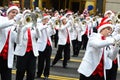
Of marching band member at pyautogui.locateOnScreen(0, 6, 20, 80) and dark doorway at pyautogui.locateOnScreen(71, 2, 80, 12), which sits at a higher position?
dark doorway at pyautogui.locateOnScreen(71, 2, 80, 12)

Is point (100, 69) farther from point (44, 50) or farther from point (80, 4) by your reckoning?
point (80, 4)

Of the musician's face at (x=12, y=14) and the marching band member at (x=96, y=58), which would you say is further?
the musician's face at (x=12, y=14)

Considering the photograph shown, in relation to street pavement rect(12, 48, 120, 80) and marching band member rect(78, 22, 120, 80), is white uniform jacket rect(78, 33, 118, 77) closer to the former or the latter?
marching band member rect(78, 22, 120, 80)

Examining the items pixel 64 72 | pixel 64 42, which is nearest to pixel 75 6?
pixel 64 42

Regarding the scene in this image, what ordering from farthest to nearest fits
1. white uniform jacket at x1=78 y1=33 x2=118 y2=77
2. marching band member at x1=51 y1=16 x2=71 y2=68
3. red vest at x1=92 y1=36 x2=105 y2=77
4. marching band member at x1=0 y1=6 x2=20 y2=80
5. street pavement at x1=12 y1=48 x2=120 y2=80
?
marching band member at x1=51 y1=16 x2=71 y2=68 → street pavement at x1=12 y1=48 x2=120 y2=80 → marching band member at x1=0 y1=6 x2=20 y2=80 → red vest at x1=92 y1=36 x2=105 y2=77 → white uniform jacket at x1=78 y1=33 x2=118 y2=77

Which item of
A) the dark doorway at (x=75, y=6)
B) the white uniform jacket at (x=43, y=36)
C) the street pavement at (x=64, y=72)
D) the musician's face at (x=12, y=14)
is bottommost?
the street pavement at (x=64, y=72)

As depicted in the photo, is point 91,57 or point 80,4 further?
point 80,4

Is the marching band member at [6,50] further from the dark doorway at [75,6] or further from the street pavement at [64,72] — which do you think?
the dark doorway at [75,6]

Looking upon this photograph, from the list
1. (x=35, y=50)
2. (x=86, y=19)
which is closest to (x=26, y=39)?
(x=35, y=50)

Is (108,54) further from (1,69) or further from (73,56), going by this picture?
(73,56)

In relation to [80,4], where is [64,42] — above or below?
below

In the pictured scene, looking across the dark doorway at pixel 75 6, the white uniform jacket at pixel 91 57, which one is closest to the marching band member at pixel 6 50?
the white uniform jacket at pixel 91 57

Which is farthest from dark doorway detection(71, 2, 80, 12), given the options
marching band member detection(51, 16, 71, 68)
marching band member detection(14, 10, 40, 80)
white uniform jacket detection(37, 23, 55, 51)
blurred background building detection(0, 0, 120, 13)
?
marching band member detection(14, 10, 40, 80)

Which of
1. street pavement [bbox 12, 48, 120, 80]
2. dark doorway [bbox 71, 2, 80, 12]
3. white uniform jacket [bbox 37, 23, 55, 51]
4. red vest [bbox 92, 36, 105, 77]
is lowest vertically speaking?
street pavement [bbox 12, 48, 120, 80]
